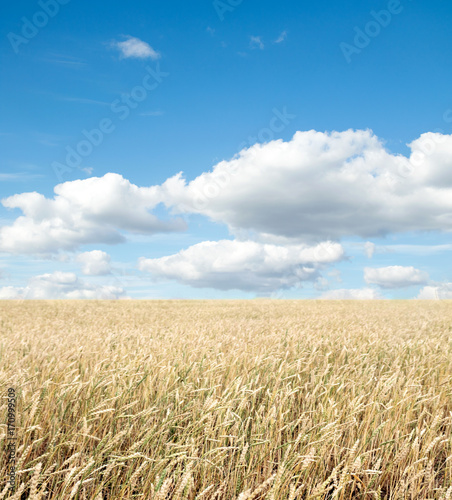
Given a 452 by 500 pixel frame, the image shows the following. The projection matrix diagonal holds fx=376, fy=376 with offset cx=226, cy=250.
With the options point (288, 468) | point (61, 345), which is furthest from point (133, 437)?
point (61, 345)

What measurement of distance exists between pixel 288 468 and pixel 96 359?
3.25m

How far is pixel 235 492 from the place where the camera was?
2.22 m

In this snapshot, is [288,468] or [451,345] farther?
[451,345]

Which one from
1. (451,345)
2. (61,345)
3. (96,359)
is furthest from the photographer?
(451,345)

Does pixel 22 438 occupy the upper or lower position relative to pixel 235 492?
upper

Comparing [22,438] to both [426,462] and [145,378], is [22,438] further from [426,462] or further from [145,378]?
[426,462]

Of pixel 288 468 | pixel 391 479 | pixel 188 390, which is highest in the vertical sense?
pixel 188 390

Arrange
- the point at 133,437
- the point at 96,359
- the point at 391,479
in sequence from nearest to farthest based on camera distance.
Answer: the point at 391,479, the point at 133,437, the point at 96,359

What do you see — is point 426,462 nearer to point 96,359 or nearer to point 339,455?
point 339,455

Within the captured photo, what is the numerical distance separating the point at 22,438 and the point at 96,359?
7.10 feet

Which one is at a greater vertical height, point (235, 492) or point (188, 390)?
point (188, 390)

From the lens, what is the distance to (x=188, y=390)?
3369mm

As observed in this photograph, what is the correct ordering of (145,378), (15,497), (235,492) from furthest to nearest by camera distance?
(145,378) < (235,492) < (15,497)

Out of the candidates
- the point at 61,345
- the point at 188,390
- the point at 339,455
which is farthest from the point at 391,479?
the point at 61,345
